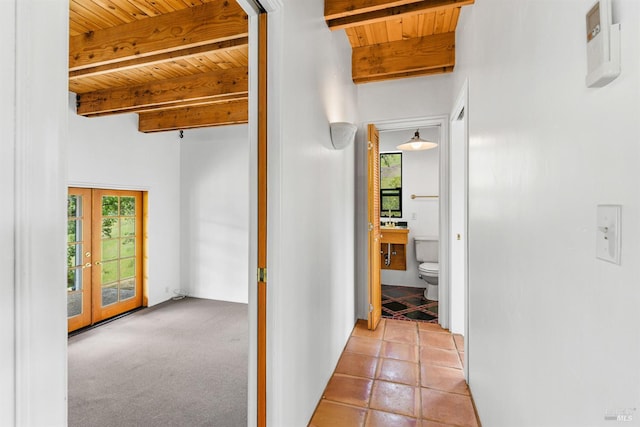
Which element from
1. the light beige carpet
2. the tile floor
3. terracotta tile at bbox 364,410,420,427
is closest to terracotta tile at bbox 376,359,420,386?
the tile floor

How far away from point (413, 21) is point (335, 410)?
3.02 meters

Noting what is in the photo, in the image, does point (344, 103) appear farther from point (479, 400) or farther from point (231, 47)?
point (479, 400)

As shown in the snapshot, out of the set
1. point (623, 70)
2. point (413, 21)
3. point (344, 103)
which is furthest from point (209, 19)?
point (623, 70)

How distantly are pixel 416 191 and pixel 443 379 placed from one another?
2.93 metres

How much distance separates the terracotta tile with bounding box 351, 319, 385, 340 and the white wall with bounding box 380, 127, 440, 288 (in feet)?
5.29

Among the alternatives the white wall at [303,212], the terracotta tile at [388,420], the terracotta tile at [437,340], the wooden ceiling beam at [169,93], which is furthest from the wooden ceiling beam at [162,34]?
the terracotta tile at [437,340]

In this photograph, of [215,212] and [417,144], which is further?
[215,212]

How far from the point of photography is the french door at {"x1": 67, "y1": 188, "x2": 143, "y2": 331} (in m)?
3.49

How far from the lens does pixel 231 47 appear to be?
230 centimetres

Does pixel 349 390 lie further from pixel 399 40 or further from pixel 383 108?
pixel 399 40

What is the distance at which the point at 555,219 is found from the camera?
2.90 feet

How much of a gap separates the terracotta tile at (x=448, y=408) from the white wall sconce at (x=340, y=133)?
1.83 metres

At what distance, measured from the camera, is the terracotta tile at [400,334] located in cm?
287

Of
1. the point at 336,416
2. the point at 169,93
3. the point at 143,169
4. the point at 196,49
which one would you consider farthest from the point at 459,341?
the point at 143,169
